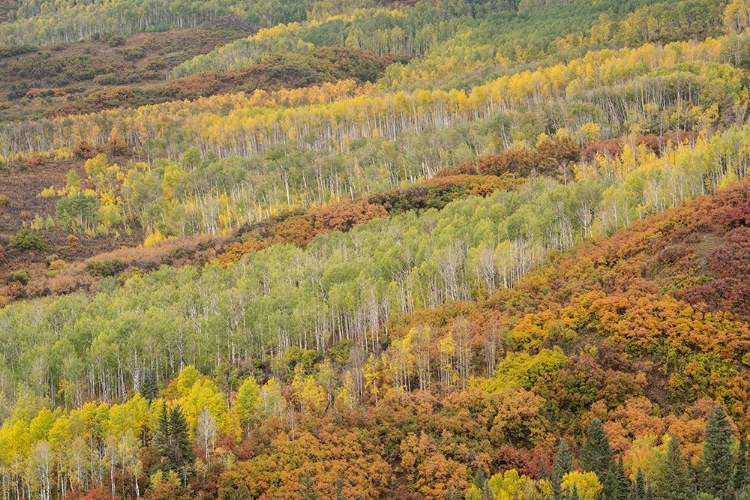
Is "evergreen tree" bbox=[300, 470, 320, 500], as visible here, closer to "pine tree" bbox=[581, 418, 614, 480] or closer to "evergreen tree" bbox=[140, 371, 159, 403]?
"pine tree" bbox=[581, 418, 614, 480]

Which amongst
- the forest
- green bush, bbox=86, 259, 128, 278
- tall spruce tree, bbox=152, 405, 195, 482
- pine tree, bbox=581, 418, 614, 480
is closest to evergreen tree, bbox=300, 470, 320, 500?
the forest

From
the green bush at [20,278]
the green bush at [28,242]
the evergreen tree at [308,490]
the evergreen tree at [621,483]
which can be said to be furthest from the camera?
the green bush at [28,242]

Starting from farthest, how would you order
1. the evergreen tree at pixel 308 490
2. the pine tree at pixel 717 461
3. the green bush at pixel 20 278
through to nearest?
the green bush at pixel 20 278 < the evergreen tree at pixel 308 490 < the pine tree at pixel 717 461

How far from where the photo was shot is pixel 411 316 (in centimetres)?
8450

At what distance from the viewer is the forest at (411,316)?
60.1m

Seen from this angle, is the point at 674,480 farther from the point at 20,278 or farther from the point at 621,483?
the point at 20,278

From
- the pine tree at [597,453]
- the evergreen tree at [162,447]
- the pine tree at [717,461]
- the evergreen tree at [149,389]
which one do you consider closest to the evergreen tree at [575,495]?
the pine tree at [597,453]

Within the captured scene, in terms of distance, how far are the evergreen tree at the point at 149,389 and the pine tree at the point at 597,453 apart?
37.0m

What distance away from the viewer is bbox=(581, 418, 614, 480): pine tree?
54875 mm

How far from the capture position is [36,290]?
108 metres

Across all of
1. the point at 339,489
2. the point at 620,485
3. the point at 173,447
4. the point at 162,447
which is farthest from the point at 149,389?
the point at 620,485

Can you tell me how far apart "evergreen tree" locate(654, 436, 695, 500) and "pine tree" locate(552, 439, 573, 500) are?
218 inches

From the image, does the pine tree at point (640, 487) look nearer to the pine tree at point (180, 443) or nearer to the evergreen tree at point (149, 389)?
the pine tree at point (180, 443)

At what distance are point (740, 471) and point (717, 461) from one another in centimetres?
148
